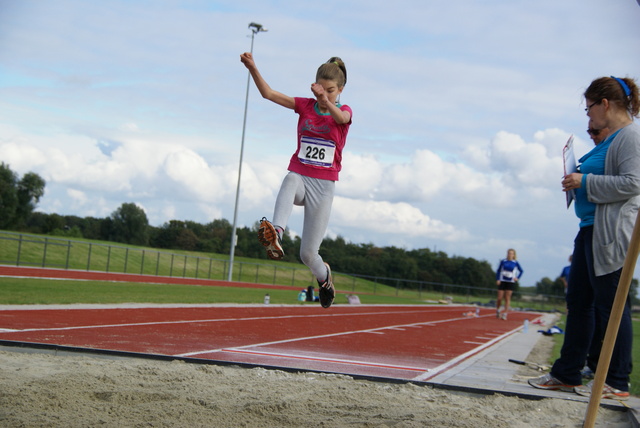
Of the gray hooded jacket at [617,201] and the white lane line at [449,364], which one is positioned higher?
the gray hooded jacket at [617,201]

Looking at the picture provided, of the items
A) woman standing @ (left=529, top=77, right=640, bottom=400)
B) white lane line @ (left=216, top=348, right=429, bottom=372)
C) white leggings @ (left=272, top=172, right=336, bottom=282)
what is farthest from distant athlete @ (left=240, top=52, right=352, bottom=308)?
white lane line @ (left=216, top=348, right=429, bottom=372)

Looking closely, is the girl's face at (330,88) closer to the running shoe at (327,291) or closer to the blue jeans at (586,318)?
the running shoe at (327,291)

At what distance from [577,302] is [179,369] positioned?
3.49 metres

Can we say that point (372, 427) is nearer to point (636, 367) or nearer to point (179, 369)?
point (179, 369)

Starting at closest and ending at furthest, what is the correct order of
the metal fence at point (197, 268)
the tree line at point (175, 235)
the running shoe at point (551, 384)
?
the running shoe at point (551, 384) < the metal fence at point (197, 268) < the tree line at point (175, 235)

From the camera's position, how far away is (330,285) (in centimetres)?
511

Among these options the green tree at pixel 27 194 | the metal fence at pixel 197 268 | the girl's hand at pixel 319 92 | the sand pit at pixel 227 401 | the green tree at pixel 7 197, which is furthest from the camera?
the green tree at pixel 27 194

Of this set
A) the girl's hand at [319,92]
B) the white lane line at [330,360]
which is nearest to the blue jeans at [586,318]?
the white lane line at [330,360]

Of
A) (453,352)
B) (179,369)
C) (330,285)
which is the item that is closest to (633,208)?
(330,285)

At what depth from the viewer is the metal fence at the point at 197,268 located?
108 feet

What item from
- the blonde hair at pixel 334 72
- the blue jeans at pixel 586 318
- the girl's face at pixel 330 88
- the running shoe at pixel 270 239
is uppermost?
the blonde hair at pixel 334 72

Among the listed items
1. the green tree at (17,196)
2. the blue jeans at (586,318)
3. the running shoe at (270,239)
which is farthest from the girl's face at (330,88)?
the green tree at (17,196)

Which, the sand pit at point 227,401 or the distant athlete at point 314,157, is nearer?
the sand pit at point 227,401

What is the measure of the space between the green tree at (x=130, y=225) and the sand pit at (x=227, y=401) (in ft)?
200
